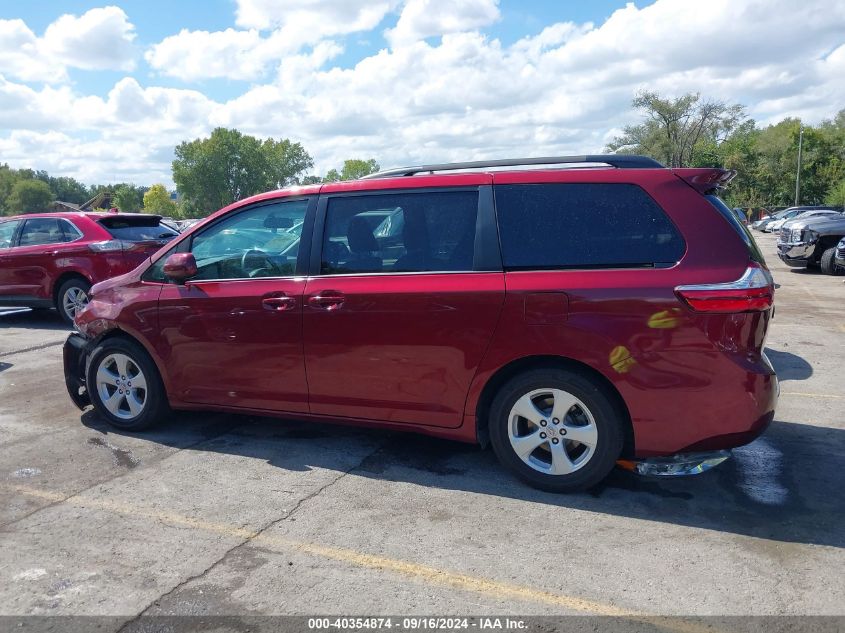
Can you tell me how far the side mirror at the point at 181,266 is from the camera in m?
4.83

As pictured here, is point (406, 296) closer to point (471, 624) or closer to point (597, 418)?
point (597, 418)

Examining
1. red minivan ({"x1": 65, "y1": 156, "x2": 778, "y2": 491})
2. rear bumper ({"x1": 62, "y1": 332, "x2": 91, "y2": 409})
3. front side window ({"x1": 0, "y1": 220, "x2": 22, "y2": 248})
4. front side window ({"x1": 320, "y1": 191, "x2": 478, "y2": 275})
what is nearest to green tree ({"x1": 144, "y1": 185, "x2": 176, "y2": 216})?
front side window ({"x1": 0, "y1": 220, "x2": 22, "y2": 248})

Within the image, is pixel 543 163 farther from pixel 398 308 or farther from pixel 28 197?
pixel 28 197

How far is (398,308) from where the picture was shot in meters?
4.26

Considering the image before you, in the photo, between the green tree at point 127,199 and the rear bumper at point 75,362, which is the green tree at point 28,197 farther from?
the rear bumper at point 75,362

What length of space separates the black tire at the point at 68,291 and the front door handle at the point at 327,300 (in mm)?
6863

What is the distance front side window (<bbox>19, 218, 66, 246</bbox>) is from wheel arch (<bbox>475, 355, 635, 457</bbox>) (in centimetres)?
833

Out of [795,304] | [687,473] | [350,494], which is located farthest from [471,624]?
[795,304]

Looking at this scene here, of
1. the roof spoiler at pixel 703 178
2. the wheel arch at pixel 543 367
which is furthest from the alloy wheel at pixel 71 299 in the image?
the roof spoiler at pixel 703 178

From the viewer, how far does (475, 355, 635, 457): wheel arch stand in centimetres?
395

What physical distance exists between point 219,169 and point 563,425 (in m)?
120

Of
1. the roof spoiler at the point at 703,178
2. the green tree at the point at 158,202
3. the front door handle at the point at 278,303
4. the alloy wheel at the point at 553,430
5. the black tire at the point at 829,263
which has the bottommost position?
the black tire at the point at 829,263

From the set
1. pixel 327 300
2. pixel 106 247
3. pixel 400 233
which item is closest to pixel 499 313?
pixel 400 233

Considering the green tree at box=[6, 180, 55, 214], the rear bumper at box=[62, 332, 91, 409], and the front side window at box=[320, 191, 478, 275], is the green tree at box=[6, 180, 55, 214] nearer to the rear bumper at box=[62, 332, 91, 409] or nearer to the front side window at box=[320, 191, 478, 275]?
the rear bumper at box=[62, 332, 91, 409]
